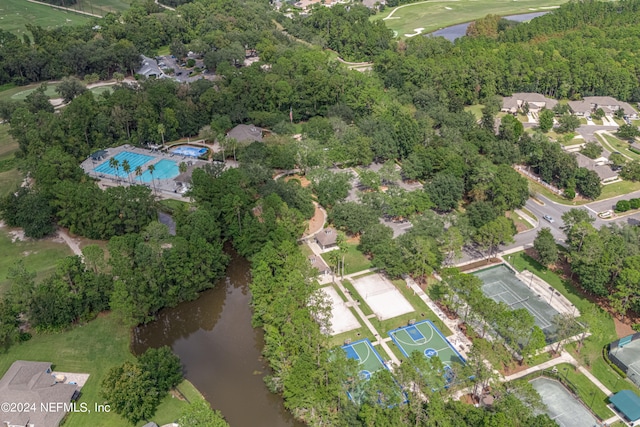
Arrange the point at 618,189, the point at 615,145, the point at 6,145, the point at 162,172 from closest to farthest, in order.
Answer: the point at 618,189
the point at 162,172
the point at 6,145
the point at 615,145

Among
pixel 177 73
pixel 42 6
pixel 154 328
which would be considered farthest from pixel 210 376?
pixel 42 6

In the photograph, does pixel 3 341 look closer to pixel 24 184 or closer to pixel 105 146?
pixel 24 184

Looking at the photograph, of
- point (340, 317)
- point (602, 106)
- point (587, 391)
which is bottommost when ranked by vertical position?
point (340, 317)

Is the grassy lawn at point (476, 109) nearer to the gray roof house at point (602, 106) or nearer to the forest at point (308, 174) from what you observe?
the forest at point (308, 174)

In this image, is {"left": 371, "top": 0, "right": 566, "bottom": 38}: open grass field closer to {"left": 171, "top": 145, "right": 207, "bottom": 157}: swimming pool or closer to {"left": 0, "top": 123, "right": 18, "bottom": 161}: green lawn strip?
{"left": 171, "top": 145, "right": 207, "bottom": 157}: swimming pool

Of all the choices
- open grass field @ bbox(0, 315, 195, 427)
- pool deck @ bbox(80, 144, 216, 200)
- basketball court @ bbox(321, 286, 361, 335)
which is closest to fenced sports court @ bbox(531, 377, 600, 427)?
basketball court @ bbox(321, 286, 361, 335)

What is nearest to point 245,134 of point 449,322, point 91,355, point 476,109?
point 91,355

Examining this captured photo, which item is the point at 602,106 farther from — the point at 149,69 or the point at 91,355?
the point at 91,355
